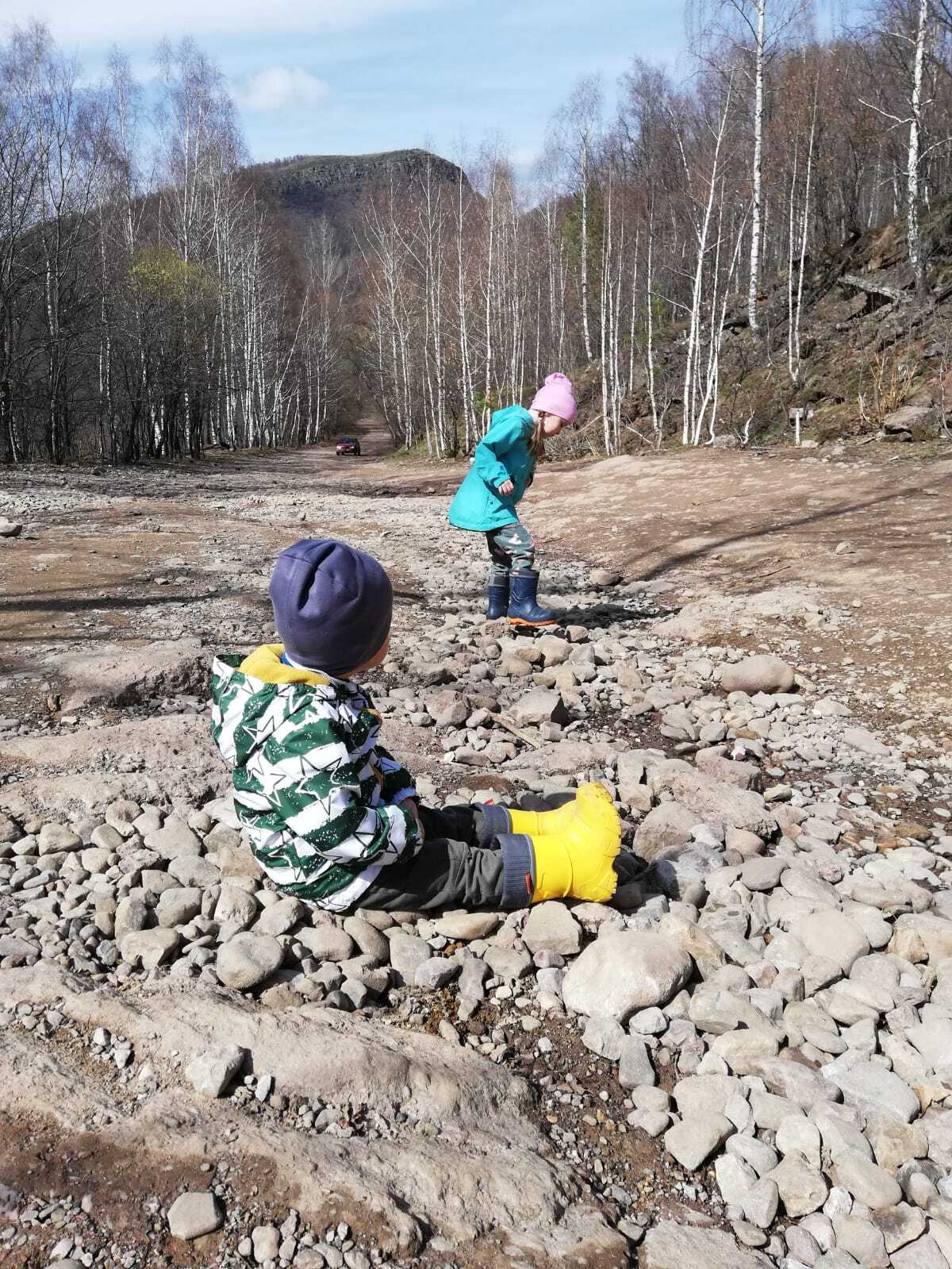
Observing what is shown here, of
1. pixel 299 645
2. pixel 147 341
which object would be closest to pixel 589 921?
pixel 299 645

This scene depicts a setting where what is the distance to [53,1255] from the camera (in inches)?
54.0

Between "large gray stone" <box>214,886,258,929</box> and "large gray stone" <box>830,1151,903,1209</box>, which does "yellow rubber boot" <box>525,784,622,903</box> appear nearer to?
"large gray stone" <box>214,886,258,929</box>

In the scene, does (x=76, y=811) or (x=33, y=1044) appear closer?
(x=33, y=1044)

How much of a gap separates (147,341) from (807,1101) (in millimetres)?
26601

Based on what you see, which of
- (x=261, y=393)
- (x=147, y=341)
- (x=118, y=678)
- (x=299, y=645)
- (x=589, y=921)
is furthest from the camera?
(x=261, y=393)

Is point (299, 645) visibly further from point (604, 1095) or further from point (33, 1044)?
point (604, 1095)

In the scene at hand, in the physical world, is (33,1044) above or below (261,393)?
below

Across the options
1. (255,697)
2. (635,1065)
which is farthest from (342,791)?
(635,1065)

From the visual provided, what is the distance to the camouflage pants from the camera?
558 centimetres

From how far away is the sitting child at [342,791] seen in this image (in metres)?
2.24

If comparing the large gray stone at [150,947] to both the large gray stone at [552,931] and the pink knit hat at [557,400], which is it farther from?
the pink knit hat at [557,400]

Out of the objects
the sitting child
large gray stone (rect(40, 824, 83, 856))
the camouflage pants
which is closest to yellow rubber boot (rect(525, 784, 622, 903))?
the sitting child

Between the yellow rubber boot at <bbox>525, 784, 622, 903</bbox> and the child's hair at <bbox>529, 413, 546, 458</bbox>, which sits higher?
the child's hair at <bbox>529, 413, 546, 458</bbox>

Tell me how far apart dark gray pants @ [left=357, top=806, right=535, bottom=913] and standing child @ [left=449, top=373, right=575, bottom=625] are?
325 cm
